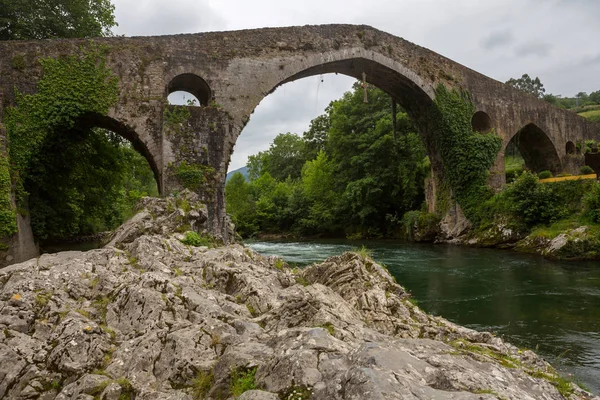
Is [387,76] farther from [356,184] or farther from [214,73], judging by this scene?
[356,184]

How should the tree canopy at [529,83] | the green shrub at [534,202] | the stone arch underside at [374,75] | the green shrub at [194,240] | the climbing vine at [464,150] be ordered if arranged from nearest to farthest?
the green shrub at [194,240]
the stone arch underside at [374,75]
the green shrub at [534,202]
the climbing vine at [464,150]
the tree canopy at [529,83]

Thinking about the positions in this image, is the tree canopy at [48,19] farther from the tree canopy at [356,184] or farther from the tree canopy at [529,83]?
the tree canopy at [529,83]

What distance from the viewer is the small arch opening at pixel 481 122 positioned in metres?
24.0

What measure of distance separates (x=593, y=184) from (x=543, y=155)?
44.6ft

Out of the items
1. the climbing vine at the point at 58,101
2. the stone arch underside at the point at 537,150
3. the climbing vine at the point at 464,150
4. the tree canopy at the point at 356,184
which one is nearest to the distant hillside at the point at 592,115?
the stone arch underside at the point at 537,150

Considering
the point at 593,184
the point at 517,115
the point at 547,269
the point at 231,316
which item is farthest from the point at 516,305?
the point at 517,115

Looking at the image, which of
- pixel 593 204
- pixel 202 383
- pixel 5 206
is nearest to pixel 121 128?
pixel 5 206

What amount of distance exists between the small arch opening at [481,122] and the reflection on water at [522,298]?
29.6ft

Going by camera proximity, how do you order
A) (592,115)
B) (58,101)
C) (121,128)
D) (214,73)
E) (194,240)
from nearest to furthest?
(194,240), (58,101), (121,128), (214,73), (592,115)

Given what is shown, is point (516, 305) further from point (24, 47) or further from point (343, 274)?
point (24, 47)

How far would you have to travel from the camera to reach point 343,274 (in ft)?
21.4

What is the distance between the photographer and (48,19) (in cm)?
1759

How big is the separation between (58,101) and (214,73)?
493 centimetres

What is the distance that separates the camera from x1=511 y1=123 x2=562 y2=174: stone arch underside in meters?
28.7
